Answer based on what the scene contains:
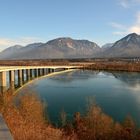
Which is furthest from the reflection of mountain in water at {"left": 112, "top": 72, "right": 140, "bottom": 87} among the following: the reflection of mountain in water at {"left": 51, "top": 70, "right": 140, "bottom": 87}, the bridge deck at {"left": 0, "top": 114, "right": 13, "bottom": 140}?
the bridge deck at {"left": 0, "top": 114, "right": 13, "bottom": 140}

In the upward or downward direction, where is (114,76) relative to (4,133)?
downward

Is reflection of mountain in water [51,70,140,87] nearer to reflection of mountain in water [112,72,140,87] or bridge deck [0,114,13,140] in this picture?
reflection of mountain in water [112,72,140,87]

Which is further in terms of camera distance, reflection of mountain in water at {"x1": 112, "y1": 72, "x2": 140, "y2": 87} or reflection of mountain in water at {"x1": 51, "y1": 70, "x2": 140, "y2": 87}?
reflection of mountain in water at {"x1": 51, "y1": 70, "x2": 140, "y2": 87}

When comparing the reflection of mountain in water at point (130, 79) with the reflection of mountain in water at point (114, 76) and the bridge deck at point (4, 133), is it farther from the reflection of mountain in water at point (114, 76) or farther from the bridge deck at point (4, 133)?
the bridge deck at point (4, 133)

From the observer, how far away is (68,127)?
27.1m

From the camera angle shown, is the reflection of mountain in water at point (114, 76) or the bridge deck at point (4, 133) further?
the reflection of mountain in water at point (114, 76)

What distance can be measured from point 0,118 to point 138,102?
3123 centimetres

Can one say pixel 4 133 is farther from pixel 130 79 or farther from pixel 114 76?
pixel 114 76

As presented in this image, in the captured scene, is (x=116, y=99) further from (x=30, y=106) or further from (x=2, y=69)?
(x=2, y=69)

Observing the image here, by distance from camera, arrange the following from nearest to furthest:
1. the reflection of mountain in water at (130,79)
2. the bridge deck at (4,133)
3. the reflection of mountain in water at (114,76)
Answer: the bridge deck at (4,133) < the reflection of mountain in water at (130,79) < the reflection of mountain in water at (114,76)

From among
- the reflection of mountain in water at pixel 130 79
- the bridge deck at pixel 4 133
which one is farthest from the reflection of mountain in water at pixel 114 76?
the bridge deck at pixel 4 133

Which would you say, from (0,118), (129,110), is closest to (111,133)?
(0,118)

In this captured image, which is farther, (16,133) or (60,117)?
(60,117)

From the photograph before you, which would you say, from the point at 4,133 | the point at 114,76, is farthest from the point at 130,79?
the point at 4,133
